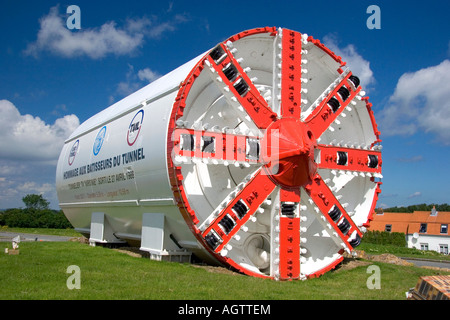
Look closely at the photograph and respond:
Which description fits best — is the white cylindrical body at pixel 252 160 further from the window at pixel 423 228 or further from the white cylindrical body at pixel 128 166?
the window at pixel 423 228

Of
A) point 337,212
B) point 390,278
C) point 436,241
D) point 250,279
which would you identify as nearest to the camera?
point 250,279

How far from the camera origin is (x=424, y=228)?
51188mm

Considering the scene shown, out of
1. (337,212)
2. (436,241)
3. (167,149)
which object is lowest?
(436,241)

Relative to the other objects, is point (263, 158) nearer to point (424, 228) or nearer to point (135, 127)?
point (135, 127)

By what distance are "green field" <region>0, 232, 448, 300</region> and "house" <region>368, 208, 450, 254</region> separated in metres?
40.2

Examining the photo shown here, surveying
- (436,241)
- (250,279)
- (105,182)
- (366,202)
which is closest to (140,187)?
(105,182)

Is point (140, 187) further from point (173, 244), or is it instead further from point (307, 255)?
point (307, 255)

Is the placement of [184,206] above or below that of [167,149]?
below

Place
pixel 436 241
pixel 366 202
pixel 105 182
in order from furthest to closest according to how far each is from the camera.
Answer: pixel 436 241 < pixel 105 182 < pixel 366 202

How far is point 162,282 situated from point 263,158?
3.83 meters

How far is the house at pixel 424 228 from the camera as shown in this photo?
49.3m

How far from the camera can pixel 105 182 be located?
14.5m

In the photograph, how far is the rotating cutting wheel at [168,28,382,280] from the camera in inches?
411

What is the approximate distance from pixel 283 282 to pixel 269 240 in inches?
70.9
